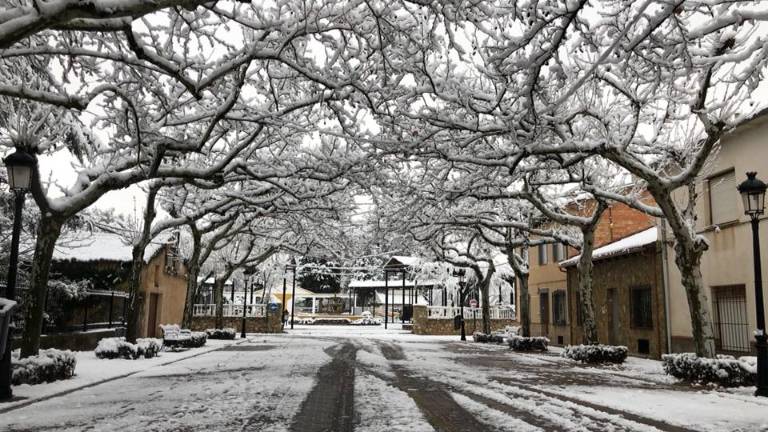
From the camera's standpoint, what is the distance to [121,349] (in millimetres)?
17328

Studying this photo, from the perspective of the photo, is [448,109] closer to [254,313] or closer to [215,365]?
[215,365]

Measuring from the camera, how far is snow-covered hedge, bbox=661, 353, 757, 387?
12625 millimetres

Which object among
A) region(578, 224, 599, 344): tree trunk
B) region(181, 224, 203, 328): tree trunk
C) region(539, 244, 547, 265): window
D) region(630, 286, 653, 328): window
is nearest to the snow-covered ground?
region(578, 224, 599, 344): tree trunk

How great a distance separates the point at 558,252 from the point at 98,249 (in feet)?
73.3

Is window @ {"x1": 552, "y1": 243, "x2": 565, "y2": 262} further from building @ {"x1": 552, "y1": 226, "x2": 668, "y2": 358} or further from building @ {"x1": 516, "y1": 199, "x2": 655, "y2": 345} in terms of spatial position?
building @ {"x1": 552, "y1": 226, "x2": 668, "y2": 358}

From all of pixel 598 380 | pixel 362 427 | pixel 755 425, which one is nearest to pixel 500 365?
pixel 598 380

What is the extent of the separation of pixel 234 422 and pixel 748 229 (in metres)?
14.8

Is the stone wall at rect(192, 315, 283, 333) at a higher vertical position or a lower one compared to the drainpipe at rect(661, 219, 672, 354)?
lower

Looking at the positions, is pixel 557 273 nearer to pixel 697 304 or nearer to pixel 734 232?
pixel 734 232

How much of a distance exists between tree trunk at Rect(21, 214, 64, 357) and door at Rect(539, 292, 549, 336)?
26163 mm

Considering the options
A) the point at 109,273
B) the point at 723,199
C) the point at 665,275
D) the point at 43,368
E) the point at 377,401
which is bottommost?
the point at 377,401

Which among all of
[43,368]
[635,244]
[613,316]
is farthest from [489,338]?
[43,368]

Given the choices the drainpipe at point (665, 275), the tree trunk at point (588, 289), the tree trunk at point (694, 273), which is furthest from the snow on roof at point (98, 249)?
the drainpipe at point (665, 275)

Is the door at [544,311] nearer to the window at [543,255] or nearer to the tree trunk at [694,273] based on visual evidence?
the window at [543,255]
